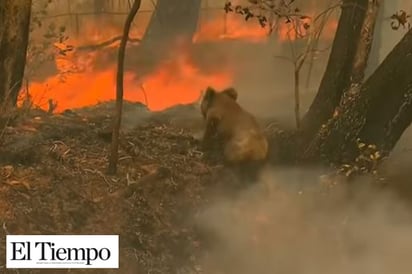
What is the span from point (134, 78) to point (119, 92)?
0.07 m

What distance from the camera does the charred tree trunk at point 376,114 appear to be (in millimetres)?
1975

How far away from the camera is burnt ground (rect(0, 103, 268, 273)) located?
189 cm

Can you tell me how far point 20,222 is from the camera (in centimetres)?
188

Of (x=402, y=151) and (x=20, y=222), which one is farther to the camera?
(x=402, y=151)

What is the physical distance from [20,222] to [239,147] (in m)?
0.64

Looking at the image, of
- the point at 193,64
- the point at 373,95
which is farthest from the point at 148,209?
the point at 373,95

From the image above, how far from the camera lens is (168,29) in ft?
6.46

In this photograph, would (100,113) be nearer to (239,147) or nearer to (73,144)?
(73,144)

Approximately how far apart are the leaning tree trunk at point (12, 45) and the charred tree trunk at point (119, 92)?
0.27 m

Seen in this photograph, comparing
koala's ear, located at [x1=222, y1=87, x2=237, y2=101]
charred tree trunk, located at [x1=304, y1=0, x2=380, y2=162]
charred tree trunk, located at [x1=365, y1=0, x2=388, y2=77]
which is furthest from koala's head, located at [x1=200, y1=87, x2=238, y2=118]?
charred tree trunk, located at [x1=365, y1=0, x2=388, y2=77]

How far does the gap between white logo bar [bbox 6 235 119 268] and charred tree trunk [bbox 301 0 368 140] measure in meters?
0.66

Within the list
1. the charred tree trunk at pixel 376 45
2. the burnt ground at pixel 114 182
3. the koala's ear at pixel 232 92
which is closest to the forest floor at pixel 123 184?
the burnt ground at pixel 114 182

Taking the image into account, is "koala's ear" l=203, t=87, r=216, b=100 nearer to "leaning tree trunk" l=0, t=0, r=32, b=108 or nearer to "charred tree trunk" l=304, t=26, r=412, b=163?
"charred tree trunk" l=304, t=26, r=412, b=163

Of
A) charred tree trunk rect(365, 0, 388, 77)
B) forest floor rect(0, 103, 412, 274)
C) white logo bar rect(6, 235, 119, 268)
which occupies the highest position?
charred tree trunk rect(365, 0, 388, 77)
